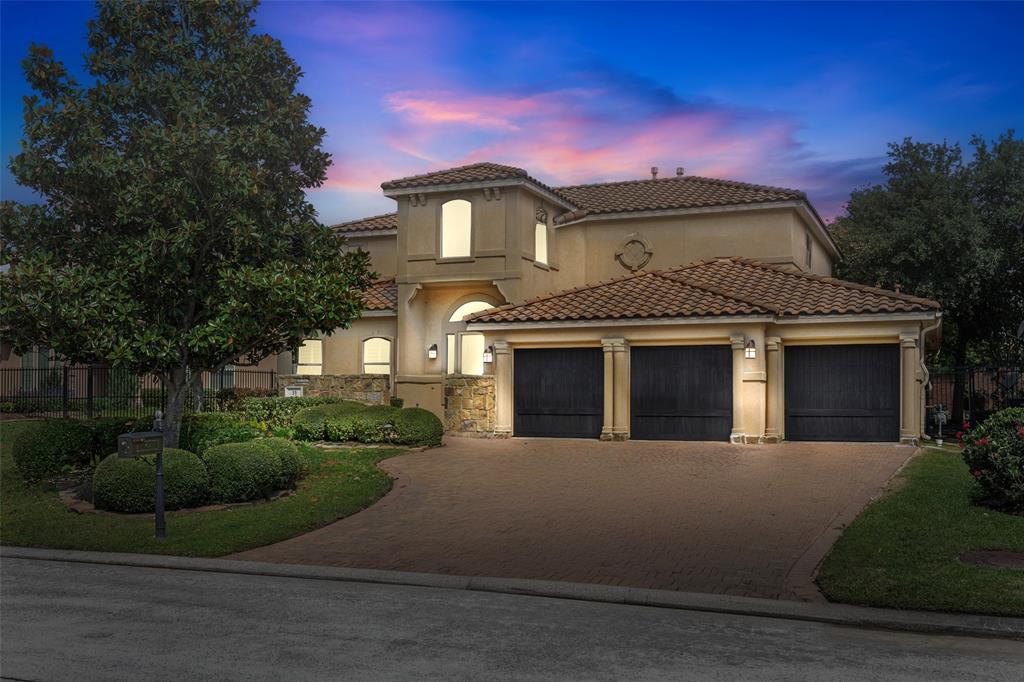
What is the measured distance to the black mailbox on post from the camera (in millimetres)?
12102

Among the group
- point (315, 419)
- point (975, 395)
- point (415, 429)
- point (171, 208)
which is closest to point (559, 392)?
point (415, 429)

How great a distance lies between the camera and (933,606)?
8609mm

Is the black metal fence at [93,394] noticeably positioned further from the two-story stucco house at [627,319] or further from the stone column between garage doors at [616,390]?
the stone column between garage doors at [616,390]

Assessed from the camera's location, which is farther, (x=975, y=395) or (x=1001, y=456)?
(x=975, y=395)

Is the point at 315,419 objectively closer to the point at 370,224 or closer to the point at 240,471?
the point at 240,471

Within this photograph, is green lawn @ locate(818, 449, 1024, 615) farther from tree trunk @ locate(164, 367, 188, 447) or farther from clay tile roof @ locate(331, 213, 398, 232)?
clay tile roof @ locate(331, 213, 398, 232)

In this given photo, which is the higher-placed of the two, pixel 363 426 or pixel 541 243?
pixel 541 243

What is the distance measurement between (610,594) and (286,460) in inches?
345

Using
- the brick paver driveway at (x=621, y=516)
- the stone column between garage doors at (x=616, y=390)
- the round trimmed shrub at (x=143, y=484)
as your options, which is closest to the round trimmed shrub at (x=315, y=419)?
the brick paver driveway at (x=621, y=516)

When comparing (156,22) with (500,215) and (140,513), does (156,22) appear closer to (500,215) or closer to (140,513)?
(140,513)

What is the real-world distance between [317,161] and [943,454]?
15.2 m

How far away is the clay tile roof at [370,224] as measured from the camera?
33906mm

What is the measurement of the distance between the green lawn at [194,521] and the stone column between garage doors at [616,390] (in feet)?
26.4

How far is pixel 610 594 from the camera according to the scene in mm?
9438
